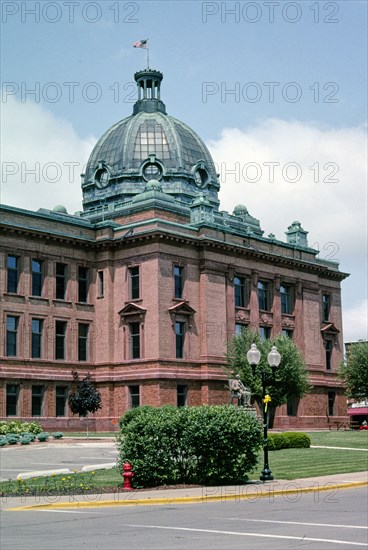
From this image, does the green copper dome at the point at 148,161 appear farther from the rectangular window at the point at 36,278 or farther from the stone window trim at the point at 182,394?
the stone window trim at the point at 182,394

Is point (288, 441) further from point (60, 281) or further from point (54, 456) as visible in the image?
point (60, 281)

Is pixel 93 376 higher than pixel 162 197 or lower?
lower

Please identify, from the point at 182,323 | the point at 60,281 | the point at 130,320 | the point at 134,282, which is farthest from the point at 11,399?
the point at 182,323

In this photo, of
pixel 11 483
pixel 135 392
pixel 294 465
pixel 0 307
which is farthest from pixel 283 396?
pixel 11 483

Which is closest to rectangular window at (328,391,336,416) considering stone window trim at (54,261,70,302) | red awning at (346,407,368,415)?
red awning at (346,407,368,415)

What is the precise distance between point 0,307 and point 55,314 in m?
5.02

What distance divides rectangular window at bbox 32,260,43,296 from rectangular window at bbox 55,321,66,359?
111 inches

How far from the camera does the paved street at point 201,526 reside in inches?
533

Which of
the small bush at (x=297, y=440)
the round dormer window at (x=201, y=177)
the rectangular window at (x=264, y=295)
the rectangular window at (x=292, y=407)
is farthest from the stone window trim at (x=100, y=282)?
the small bush at (x=297, y=440)

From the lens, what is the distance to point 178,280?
6394 centimetres

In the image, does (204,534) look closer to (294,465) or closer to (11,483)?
(11,483)

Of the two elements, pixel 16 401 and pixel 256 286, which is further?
pixel 256 286

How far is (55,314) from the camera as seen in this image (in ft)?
205

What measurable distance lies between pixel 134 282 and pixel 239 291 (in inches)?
381
